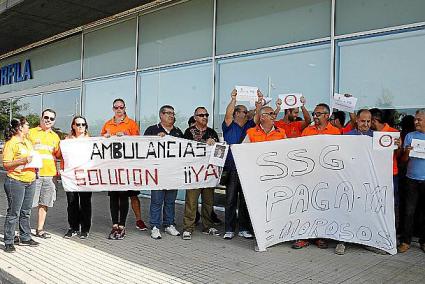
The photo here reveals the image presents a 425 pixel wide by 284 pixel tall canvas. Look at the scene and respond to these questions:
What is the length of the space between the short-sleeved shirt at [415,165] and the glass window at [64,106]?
10029mm

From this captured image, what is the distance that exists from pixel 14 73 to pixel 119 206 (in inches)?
488

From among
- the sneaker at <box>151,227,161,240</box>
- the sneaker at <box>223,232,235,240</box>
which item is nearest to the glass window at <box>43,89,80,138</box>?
the sneaker at <box>151,227,161,240</box>

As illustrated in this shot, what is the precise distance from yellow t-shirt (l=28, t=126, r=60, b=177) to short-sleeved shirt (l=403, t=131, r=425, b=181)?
4678mm

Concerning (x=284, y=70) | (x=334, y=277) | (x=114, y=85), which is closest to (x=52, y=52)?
(x=114, y=85)

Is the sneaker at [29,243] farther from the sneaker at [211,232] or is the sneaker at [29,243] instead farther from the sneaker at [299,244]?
the sneaker at [299,244]

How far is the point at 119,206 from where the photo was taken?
601 cm

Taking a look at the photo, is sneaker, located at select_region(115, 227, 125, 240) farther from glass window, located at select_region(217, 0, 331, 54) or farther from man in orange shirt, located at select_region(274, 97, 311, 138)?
glass window, located at select_region(217, 0, 331, 54)

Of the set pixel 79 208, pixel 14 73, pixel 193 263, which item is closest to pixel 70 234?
pixel 79 208

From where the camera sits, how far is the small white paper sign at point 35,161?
524 cm

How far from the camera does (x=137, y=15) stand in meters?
10.7

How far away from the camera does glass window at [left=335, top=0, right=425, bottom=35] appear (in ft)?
20.7

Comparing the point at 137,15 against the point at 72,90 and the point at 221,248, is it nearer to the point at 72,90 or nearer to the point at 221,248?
the point at 72,90

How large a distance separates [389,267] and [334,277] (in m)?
0.78

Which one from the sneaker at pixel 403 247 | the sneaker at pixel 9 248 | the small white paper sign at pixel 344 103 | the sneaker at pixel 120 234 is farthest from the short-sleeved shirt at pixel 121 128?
A: the sneaker at pixel 403 247
